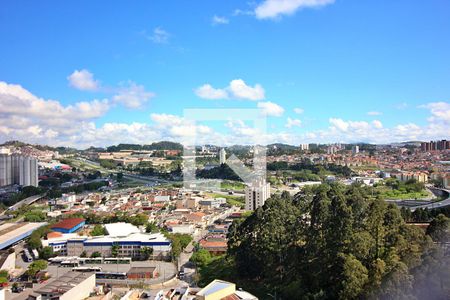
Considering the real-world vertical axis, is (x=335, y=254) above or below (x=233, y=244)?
above

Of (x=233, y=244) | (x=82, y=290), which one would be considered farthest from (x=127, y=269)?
(x=233, y=244)

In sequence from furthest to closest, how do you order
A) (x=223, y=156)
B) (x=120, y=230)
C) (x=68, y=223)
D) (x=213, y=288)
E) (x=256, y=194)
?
1. (x=223, y=156)
2. (x=256, y=194)
3. (x=68, y=223)
4. (x=120, y=230)
5. (x=213, y=288)

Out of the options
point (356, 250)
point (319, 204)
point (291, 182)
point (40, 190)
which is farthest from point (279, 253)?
point (40, 190)

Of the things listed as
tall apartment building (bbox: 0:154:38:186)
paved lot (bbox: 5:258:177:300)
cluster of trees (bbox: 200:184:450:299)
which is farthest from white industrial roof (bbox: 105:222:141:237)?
tall apartment building (bbox: 0:154:38:186)

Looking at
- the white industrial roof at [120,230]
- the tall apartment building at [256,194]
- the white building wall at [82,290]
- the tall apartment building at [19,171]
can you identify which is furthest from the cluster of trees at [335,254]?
the tall apartment building at [19,171]

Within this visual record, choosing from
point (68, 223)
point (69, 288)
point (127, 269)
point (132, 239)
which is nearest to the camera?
point (69, 288)

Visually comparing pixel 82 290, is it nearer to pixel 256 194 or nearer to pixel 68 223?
pixel 68 223
